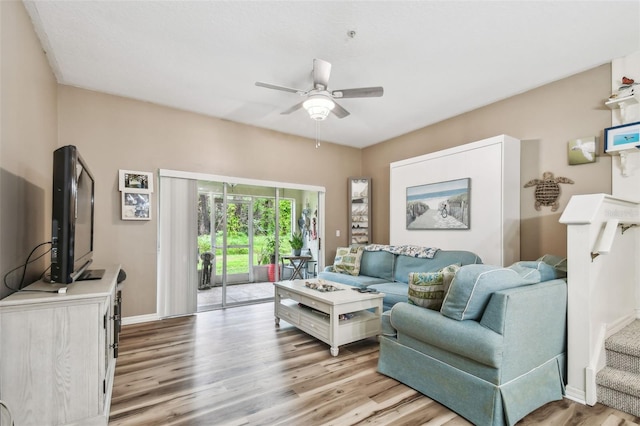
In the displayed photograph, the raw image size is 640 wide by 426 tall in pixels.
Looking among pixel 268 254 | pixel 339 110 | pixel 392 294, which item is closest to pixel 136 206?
pixel 268 254

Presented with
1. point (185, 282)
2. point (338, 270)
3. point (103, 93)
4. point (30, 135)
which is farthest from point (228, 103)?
point (338, 270)

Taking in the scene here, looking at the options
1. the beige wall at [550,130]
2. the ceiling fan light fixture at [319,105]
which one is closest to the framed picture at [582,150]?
the beige wall at [550,130]

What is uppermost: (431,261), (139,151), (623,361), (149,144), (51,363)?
(149,144)

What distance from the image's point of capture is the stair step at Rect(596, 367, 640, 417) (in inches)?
81.0

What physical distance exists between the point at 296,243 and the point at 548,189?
3.73 metres

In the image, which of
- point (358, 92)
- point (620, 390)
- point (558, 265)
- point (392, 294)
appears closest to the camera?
point (620, 390)

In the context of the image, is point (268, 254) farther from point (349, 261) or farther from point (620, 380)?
point (620, 380)

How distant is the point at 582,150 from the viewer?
126 inches

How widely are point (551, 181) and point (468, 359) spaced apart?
2.56 meters

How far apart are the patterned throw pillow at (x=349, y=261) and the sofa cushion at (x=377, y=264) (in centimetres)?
12

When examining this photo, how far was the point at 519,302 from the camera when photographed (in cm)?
192

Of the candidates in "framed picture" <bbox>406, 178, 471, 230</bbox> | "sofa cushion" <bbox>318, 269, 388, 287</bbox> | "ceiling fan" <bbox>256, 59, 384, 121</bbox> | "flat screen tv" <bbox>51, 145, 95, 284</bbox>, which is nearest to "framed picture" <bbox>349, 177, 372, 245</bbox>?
"framed picture" <bbox>406, 178, 471, 230</bbox>

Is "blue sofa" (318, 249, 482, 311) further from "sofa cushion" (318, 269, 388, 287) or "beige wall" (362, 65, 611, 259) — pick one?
"beige wall" (362, 65, 611, 259)

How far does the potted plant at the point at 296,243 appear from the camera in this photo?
552 centimetres
